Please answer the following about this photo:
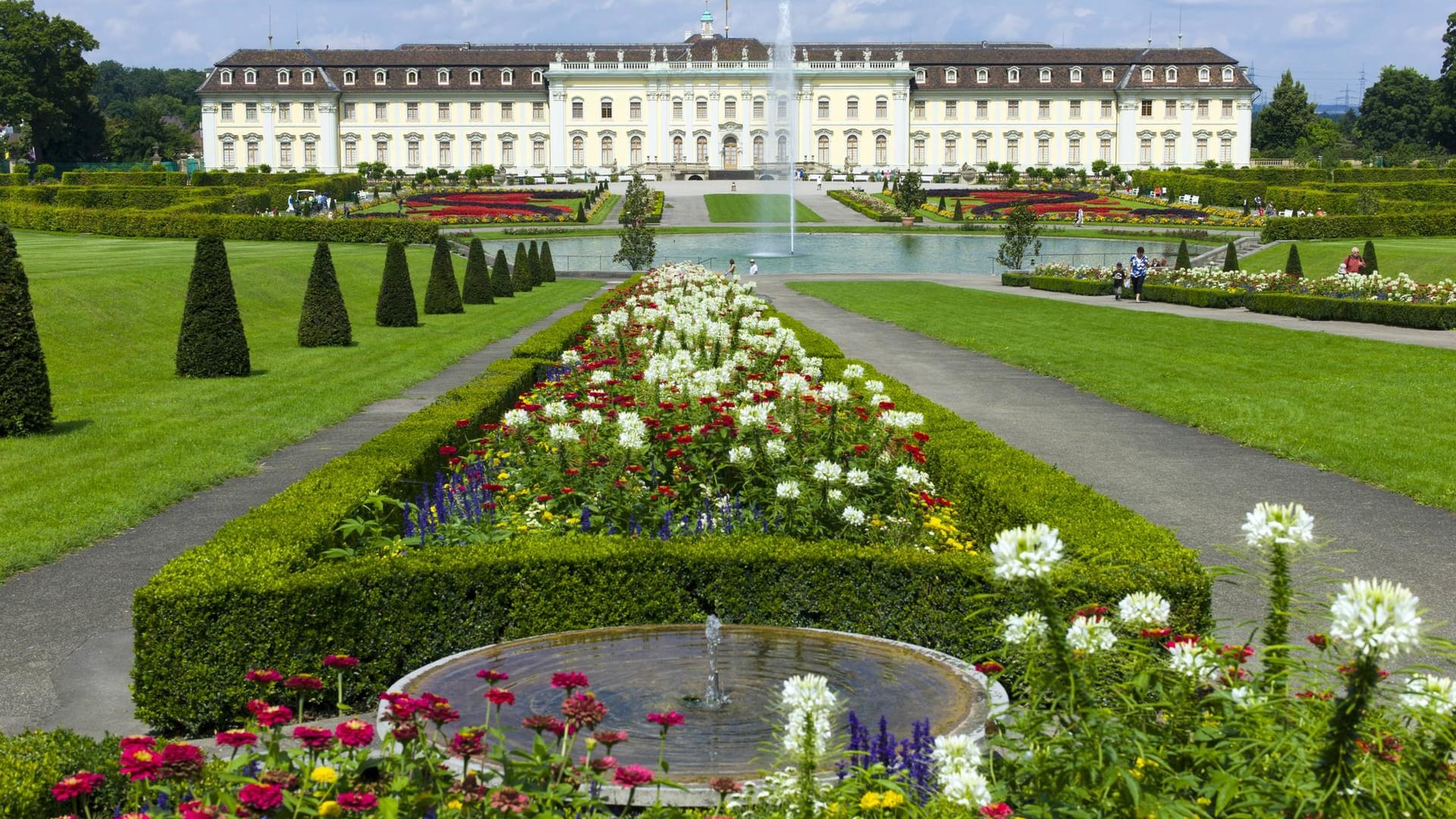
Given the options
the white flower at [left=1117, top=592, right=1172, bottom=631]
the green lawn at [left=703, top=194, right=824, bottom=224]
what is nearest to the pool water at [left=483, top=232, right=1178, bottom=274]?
the green lawn at [left=703, top=194, right=824, bottom=224]

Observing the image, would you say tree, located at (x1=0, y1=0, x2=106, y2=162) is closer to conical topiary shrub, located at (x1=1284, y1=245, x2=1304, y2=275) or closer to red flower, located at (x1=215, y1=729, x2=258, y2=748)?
conical topiary shrub, located at (x1=1284, y1=245, x2=1304, y2=275)

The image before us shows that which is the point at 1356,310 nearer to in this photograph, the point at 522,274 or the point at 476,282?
the point at 476,282

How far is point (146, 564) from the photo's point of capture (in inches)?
288

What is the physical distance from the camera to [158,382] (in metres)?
14.7

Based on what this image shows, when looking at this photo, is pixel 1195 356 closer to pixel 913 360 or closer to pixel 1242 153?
pixel 913 360

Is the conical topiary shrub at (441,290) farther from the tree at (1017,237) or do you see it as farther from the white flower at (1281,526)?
the white flower at (1281,526)

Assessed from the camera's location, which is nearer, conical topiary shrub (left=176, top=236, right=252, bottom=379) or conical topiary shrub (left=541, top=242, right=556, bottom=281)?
conical topiary shrub (left=176, top=236, right=252, bottom=379)

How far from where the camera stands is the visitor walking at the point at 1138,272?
88.9ft

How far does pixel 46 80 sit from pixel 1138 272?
211 ft

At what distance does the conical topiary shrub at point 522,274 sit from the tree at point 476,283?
7.91ft

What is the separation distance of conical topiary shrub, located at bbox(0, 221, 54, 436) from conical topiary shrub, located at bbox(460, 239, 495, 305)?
15.3m

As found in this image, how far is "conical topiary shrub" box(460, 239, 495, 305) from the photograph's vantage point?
26672 mm

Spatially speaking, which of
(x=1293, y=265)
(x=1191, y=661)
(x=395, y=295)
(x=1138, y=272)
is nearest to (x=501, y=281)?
(x=395, y=295)

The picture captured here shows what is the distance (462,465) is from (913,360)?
8.77 meters
